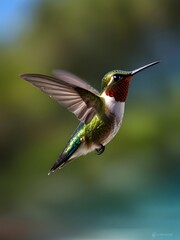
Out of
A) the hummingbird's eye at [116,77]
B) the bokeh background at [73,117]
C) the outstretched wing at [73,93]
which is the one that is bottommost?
the outstretched wing at [73,93]

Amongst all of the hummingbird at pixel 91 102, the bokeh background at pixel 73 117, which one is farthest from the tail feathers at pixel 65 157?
the bokeh background at pixel 73 117

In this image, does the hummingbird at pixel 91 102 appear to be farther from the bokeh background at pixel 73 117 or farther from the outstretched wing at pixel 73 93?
the bokeh background at pixel 73 117

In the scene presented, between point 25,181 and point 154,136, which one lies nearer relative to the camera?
point 154,136

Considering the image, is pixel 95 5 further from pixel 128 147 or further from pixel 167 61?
pixel 128 147

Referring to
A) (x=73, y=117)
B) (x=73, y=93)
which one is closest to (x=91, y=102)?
(x=73, y=93)

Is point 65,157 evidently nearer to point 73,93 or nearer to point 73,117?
point 73,93

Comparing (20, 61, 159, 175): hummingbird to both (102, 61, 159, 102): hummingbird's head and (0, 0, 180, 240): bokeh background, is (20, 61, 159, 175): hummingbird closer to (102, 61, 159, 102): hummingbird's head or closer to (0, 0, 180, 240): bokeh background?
(102, 61, 159, 102): hummingbird's head

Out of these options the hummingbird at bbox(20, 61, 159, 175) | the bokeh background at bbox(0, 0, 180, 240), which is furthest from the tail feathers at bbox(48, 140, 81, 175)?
the bokeh background at bbox(0, 0, 180, 240)

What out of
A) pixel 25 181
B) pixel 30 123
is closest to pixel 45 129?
pixel 30 123
